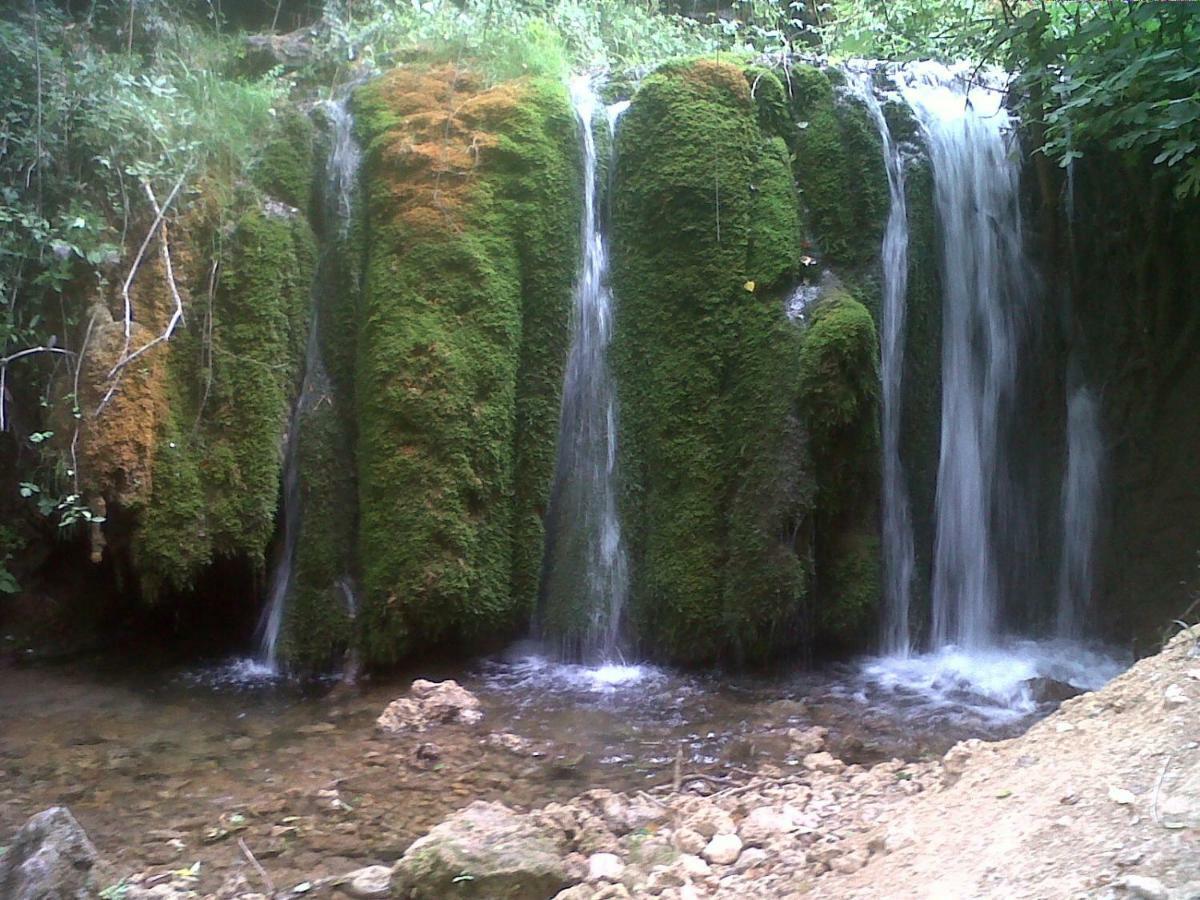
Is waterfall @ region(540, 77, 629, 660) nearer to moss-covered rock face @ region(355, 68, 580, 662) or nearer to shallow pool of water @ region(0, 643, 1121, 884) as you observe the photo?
moss-covered rock face @ region(355, 68, 580, 662)

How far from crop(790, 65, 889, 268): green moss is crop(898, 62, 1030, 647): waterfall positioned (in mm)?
511

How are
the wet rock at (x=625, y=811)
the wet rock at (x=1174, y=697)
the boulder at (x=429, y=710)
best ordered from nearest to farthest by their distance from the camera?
the wet rock at (x=1174, y=697) < the wet rock at (x=625, y=811) < the boulder at (x=429, y=710)

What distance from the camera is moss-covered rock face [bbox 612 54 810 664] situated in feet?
18.7

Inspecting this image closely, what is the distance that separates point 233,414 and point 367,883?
3360 millimetres

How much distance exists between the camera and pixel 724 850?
3.25 meters

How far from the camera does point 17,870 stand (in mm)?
3041

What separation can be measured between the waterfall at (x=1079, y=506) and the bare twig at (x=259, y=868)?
5.30 metres

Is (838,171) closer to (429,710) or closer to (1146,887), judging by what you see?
(429,710)

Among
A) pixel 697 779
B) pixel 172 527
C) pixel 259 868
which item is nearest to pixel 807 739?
pixel 697 779

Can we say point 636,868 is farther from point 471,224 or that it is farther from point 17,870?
point 471,224

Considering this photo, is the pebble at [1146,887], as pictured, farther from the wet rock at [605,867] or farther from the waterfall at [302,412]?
the waterfall at [302,412]

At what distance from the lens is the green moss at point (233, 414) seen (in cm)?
555

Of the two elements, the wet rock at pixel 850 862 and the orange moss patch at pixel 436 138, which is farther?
the orange moss patch at pixel 436 138

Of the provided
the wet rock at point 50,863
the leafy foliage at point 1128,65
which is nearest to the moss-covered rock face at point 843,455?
the leafy foliage at point 1128,65
